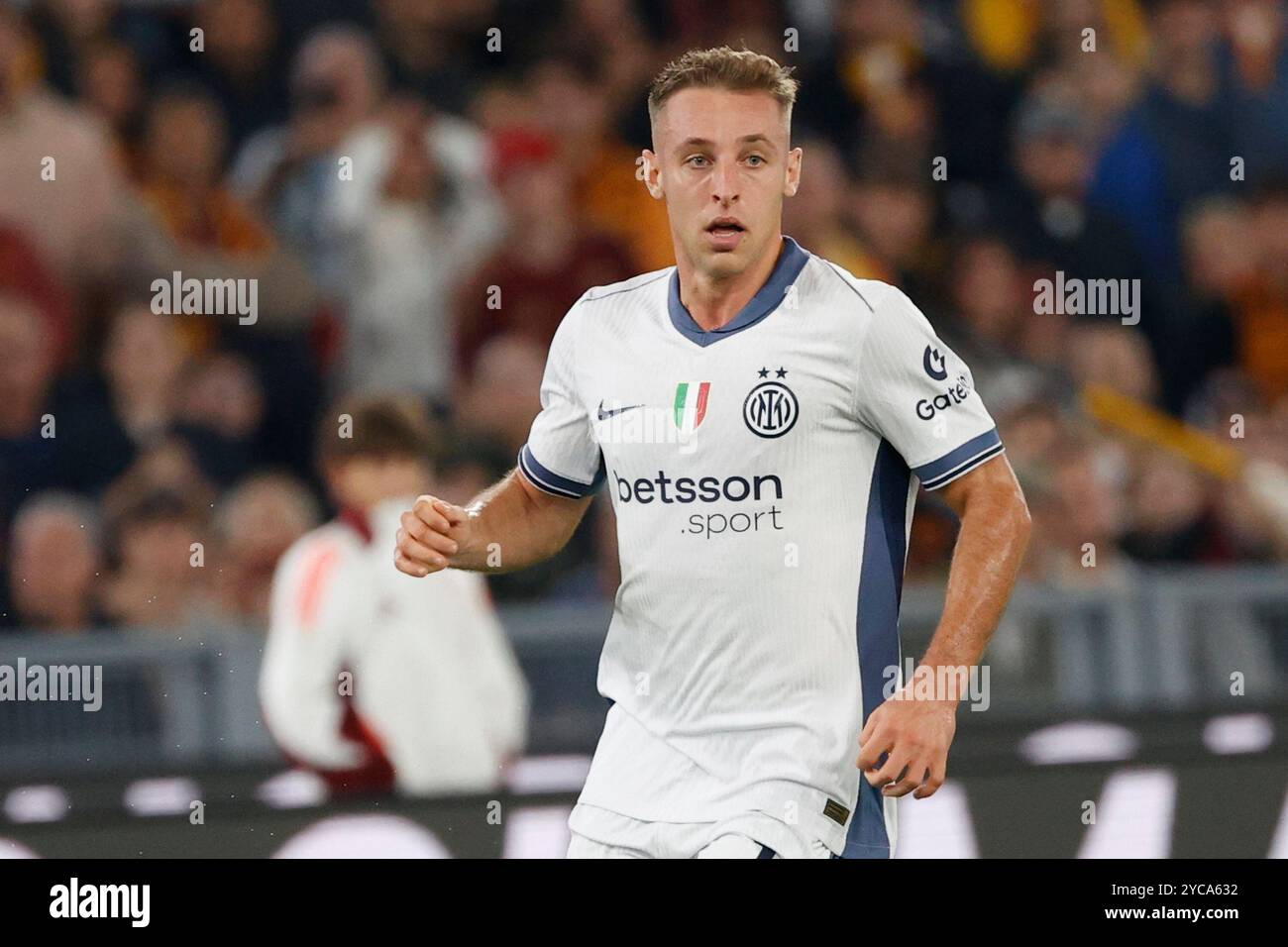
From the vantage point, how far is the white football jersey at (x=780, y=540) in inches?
144

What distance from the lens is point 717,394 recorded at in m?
3.74

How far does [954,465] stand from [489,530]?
91 cm

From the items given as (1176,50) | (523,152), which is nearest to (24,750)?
(523,152)

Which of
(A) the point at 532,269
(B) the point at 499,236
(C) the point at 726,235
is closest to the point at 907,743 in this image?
(C) the point at 726,235

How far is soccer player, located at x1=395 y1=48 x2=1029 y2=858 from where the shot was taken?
363 centimetres

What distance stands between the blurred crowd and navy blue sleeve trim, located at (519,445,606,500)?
2479 millimetres

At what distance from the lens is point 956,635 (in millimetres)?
3533

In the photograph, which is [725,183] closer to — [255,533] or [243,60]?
[255,533]

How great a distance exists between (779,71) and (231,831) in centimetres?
261

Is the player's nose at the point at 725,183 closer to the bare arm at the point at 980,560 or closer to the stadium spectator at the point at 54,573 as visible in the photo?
the bare arm at the point at 980,560

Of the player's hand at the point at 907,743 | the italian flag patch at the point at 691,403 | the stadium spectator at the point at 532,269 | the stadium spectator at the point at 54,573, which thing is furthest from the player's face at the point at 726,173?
the stadium spectator at the point at 532,269

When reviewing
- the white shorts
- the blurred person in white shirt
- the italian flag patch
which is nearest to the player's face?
the italian flag patch
